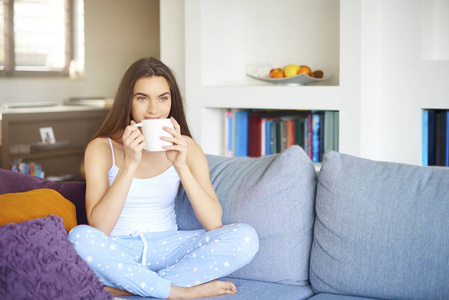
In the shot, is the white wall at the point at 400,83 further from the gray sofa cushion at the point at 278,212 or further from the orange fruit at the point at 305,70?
the gray sofa cushion at the point at 278,212

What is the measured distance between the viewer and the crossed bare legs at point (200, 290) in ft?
6.06

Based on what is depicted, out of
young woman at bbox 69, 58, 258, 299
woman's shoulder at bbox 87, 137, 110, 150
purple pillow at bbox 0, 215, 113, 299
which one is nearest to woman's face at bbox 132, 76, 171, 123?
young woman at bbox 69, 58, 258, 299

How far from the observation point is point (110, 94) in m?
5.99

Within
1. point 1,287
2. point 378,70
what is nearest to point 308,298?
point 1,287

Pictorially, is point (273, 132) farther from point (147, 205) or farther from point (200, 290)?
point (200, 290)

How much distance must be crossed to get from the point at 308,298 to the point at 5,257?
3.03 feet

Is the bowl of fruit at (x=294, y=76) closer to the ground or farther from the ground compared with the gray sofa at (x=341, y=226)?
farther from the ground

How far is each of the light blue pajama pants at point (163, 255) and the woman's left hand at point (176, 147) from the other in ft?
0.85

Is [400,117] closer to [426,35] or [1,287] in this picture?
[426,35]

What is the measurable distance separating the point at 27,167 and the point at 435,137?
3.08 m

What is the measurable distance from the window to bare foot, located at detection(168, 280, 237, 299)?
399 cm

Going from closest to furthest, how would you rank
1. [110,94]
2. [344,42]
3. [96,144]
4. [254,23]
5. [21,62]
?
1. [96,144]
2. [344,42]
3. [254,23]
4. [21,62]
5. [110,94]

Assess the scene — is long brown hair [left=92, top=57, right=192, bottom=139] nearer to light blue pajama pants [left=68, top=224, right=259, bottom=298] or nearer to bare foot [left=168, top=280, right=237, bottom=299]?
light blue pajama pants [left=68, top=224, right=259, bottom=298]

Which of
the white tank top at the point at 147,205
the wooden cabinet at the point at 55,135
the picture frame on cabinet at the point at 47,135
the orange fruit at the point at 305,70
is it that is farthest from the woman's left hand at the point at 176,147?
the picture frame on cabinet at the point at 47,135
